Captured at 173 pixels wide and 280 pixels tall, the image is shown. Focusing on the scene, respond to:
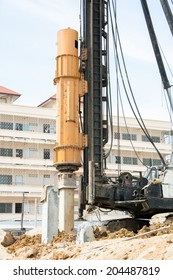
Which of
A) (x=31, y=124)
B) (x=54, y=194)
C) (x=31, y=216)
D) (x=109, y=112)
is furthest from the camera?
(x=31, y=124)

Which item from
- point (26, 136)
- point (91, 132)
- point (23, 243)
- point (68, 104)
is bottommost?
point (23, 243)

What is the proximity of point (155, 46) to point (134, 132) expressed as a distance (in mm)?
32939

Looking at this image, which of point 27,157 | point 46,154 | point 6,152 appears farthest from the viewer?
point 46,154

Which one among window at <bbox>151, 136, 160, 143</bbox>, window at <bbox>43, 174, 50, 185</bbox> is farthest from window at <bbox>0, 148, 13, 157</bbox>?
window at <bbox>151, 136, 160, 143</bbox>

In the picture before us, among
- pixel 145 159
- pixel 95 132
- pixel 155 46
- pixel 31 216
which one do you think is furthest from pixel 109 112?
pixel 145 159

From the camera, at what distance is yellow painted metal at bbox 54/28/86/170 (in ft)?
55.7

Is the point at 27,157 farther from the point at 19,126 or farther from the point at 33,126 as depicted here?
the point at 33,126

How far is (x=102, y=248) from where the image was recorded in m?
11.7

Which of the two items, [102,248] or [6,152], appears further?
[6,152]

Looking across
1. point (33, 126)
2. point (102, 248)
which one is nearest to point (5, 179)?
point (33, 126)

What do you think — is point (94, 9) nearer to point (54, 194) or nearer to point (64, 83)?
point (64, 83)

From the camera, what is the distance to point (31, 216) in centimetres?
4350

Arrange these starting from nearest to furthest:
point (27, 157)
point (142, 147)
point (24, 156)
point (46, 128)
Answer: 1. point (24, 156)
2. point (27, 157)
3. point (46, 128)
4. point (142, 147)

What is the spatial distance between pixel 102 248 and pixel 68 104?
256 inches
